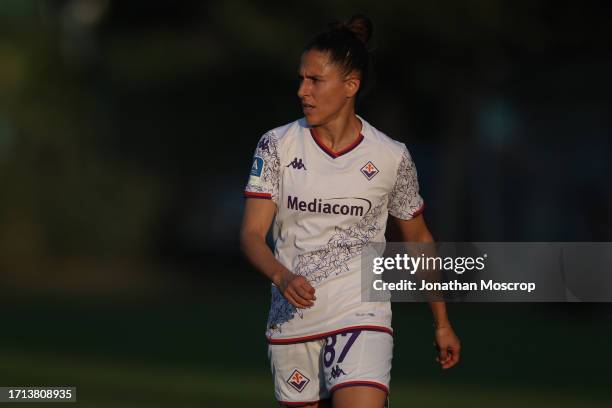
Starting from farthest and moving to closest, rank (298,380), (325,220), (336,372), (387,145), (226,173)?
(226,173) < (387,145) < (298,380) < (325,220) < (336,372)

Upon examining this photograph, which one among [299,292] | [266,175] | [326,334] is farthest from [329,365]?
[266,175]

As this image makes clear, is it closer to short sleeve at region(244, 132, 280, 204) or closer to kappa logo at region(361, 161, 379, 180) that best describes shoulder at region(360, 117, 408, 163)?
kappa logo at region(361, 161, 379, 180)

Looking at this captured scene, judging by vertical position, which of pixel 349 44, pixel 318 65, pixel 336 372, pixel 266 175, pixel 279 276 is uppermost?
pixel 349 44

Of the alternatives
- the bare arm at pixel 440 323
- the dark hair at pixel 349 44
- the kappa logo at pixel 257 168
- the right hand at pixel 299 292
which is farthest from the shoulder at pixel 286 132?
the right hand at pixel 299 292

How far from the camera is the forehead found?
21.8 ft

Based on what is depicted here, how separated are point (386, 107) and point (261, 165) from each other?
68.5ft

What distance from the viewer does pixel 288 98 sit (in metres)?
30.2

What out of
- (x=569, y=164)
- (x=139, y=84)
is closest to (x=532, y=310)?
(x=569, y=164)

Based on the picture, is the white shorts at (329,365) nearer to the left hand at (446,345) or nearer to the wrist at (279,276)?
the left hand at (446,345)

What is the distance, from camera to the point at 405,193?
691 cm

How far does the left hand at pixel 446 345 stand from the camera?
6.84m

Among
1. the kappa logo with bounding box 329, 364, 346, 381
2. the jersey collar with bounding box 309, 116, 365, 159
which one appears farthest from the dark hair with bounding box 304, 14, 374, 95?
the kappa logo with bounding box 329, 364, 346, 381

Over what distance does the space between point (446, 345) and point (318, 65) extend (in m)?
1.54

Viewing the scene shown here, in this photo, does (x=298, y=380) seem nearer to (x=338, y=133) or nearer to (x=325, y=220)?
(x=325, y=220)
